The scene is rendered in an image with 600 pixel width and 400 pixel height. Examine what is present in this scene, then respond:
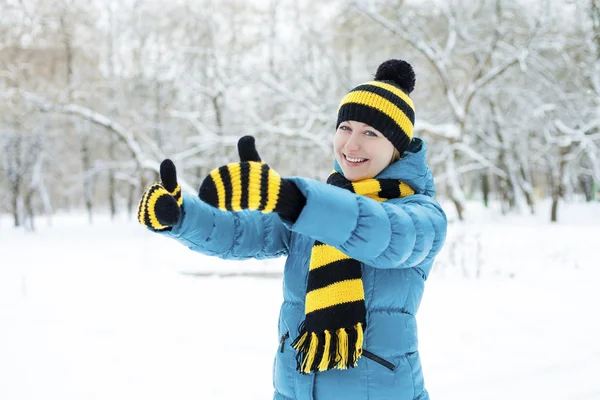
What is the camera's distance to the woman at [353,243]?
1079mm

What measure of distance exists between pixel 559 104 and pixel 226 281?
13.3 meters

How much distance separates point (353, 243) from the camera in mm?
1060

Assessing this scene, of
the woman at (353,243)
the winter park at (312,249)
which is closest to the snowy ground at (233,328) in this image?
the winter park at (312,249)

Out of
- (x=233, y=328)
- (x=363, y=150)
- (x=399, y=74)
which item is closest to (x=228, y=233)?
(x=363, y=150)

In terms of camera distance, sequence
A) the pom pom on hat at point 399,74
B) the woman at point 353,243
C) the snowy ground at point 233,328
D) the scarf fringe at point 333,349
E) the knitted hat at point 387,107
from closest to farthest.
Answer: the woman at point 353,243
the scarf fringe at point 333,349
the knitted hat at point 387,107
the pom pom on hat at point 399,74
the snowy ground at point 233,328

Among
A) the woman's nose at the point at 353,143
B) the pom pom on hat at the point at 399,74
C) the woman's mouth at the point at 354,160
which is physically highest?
the pom pom on hat at the point at 399,74

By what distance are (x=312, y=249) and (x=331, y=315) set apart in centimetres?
22

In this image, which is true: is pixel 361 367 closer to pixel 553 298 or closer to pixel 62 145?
pixel 553 298

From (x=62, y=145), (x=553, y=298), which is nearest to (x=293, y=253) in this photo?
(x=553, y=298)

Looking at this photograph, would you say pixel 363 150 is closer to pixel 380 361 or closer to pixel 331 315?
pixel 331 315

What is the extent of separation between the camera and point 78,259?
944 cm

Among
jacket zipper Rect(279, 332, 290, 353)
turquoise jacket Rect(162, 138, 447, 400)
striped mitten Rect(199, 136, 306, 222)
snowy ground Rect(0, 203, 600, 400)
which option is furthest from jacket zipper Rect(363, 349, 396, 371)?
snowy ground Rect(0, 203, 600, 400)

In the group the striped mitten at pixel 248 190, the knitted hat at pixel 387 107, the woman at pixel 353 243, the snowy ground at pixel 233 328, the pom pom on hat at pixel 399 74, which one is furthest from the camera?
the snowy ground at pixel 233 328

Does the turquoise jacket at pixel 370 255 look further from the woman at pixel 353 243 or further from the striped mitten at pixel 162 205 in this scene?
the striped mitten at pixel 162 205
